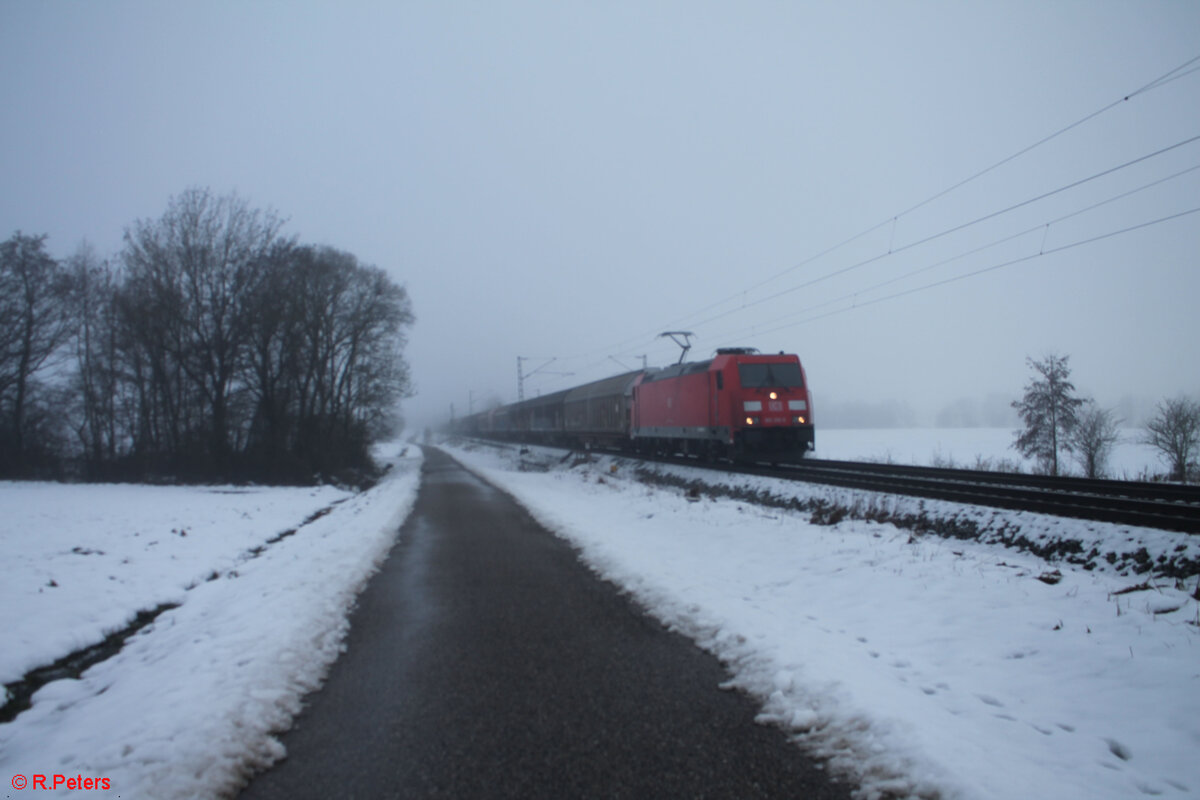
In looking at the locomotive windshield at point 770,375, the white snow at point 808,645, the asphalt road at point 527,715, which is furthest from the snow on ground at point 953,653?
the locomotive windshield at point 770,375

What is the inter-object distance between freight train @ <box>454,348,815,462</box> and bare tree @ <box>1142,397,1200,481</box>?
1711cm

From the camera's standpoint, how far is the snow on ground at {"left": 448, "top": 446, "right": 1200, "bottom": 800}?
10.3 feet

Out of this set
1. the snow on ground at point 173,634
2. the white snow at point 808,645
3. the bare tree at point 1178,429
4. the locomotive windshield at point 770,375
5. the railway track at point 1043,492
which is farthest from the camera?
the bare tree at point 1178,429

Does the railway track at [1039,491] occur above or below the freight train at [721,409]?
below

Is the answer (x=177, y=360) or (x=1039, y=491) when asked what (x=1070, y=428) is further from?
(x=177, y=360)

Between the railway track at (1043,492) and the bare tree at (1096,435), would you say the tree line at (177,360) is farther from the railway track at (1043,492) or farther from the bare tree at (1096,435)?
the bare tree at (1096,435)

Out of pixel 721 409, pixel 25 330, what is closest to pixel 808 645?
pixel 721 409

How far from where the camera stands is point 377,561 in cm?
905

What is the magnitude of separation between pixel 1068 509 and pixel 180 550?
541 inches

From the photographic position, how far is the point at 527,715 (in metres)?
3.85

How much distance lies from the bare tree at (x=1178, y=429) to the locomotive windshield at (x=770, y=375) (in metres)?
17.0

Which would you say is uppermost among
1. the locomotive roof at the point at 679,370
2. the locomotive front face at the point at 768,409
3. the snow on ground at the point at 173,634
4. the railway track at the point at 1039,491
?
the locomotive roof at the point at 679,370

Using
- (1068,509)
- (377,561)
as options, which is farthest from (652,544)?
(1068,509)

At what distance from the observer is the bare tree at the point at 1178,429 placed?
24656mm
